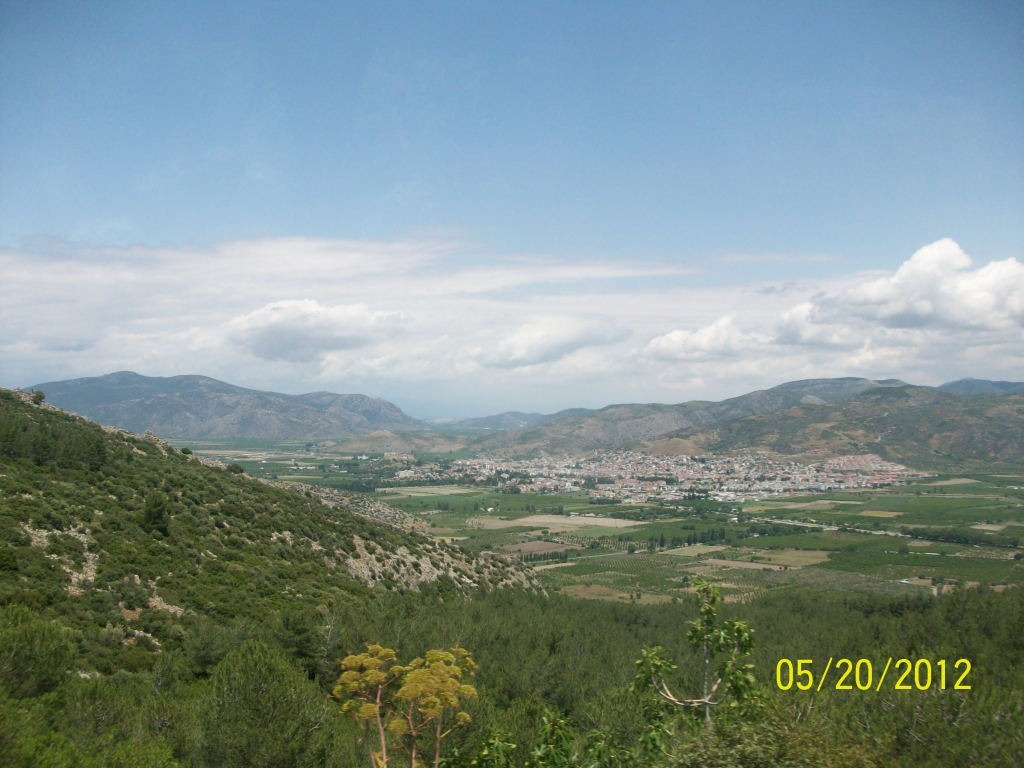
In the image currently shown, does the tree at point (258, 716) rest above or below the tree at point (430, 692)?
below

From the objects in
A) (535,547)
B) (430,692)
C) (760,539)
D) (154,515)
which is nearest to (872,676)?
(430,692)

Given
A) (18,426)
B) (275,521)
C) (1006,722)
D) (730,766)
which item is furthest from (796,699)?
(18,426)

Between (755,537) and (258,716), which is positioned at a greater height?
(258,716)

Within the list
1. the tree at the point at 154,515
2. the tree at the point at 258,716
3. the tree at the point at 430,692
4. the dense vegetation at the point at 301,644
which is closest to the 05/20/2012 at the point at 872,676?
the dense vegetation at the point at 301,644

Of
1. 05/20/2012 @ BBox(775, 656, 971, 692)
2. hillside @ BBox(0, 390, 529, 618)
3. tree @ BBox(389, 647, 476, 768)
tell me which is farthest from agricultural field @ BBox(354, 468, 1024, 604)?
tree @ BBox(389, 647, 476, 768)

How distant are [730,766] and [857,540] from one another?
383 ft

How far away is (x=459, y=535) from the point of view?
112m

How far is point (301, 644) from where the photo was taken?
73.5ft

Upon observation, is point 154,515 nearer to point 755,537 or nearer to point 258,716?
point 258,716

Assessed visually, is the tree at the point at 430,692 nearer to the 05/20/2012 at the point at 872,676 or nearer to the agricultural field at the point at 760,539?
the 05/20/2012 at the point at 872,676

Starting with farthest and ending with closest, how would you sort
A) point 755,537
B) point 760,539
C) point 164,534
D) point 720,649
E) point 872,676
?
1. point 755,537
2. point 760,539
3. point 164,534
4. point 872,676
5. point 720,649

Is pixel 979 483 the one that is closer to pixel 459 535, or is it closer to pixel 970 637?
pixel 459 535

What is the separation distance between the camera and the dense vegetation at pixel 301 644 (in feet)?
36.5

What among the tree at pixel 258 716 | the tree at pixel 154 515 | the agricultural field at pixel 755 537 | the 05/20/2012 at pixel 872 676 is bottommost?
the agricultural field at pixel 755 537
